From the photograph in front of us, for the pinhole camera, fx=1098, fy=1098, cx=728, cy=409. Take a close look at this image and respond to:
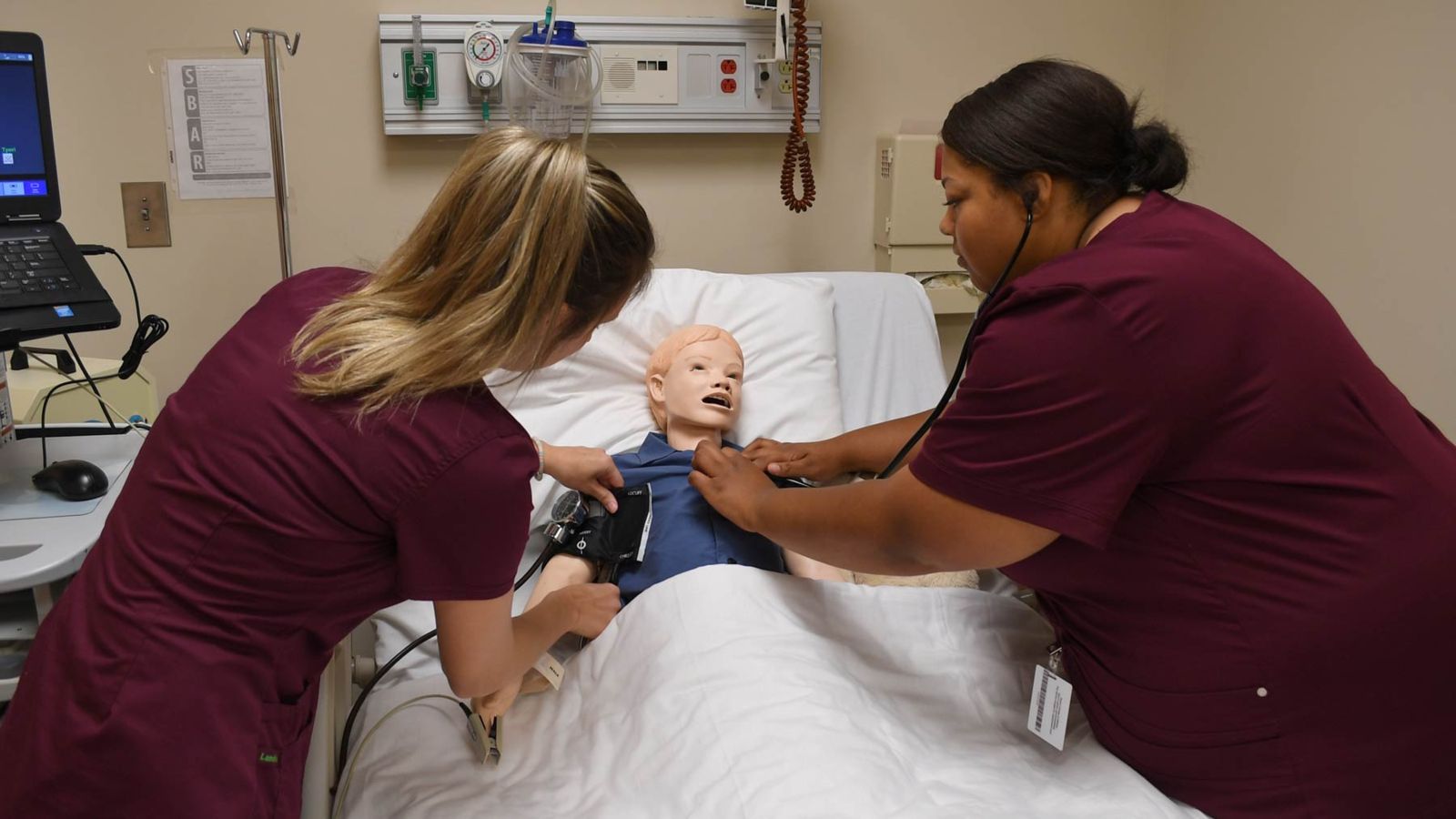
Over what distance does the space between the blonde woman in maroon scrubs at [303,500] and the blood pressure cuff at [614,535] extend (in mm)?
604

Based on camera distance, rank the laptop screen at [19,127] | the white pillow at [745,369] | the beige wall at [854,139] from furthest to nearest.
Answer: the beige wall at [854,139], the white pillow at [745,369], the laptop screen at [19,127]

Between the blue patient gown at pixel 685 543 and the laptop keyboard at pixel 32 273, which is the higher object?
the laptop keyboard at pixel 32 273

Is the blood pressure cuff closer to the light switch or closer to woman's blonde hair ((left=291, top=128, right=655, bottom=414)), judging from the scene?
woman's blonde hair ((left=291, top=128, right=655, bottom=414))

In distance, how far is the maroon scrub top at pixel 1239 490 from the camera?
1181 millimetres

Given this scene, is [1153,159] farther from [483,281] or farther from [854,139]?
[854,139]

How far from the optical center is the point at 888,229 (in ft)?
9.02

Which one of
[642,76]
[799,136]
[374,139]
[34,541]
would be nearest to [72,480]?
[34,541]

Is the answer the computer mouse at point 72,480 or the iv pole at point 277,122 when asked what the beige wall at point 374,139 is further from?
the computer mouse at point 72,480

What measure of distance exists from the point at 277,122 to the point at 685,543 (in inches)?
47.8

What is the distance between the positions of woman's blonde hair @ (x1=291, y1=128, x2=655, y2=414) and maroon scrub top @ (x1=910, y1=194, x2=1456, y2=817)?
0.46 m

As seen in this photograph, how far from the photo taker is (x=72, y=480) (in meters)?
1.48

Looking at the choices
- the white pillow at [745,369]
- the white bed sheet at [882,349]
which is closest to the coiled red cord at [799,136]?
the white bed sheet at [882,349]

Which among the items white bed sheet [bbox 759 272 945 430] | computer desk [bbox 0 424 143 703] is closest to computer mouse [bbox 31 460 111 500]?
computer desk [bbox 0 424 143 703]

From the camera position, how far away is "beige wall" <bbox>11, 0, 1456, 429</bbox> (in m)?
2.29
